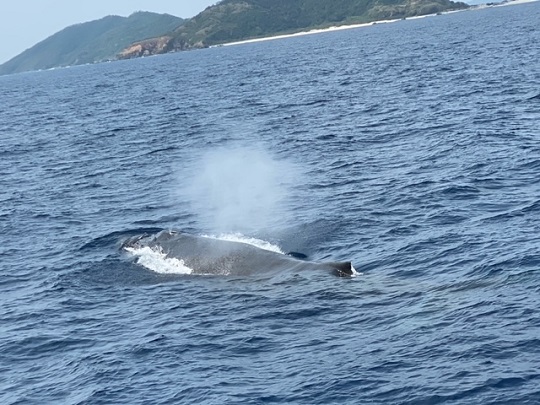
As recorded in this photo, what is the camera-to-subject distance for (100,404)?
23625mm

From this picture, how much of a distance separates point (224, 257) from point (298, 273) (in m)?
4.24

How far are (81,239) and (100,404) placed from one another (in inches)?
789

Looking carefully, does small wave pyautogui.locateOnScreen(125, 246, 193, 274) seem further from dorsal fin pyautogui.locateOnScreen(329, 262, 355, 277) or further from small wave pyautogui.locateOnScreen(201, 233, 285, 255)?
dorsal fin pyautogui.locateOnScreen(329, 262, 355, 277)


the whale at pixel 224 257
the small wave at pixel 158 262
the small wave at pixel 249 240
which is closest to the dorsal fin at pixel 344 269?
the whale at pixel 224 257

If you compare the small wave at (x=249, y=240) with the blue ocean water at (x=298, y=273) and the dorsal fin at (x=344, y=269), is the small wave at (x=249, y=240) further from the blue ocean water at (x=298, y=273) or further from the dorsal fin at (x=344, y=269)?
the dorsal fin at (x=344, y=269)

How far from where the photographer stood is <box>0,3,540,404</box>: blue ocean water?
78.0 feet

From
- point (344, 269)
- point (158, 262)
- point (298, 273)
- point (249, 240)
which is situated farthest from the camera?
point (249, 240)

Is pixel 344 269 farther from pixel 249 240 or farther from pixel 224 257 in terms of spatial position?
pixel 249 240

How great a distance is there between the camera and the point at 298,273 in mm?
31766

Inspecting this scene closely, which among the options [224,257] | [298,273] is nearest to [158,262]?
[224,257]

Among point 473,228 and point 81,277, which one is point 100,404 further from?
point 473,228

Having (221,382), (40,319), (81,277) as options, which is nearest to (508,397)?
(221,382)

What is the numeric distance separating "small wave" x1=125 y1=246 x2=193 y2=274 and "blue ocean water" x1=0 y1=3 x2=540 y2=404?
520mm

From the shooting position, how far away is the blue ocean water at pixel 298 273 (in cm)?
2378
